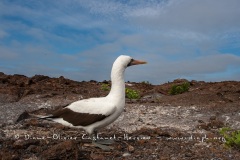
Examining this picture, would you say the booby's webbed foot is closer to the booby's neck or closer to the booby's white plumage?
the booby's white plumage

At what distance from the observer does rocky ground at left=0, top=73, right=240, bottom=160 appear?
7121mm

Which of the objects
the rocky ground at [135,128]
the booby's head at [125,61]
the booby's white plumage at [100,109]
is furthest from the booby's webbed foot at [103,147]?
the booby's head at [125,61]

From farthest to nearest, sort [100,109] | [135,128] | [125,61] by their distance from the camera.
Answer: [135,128] < [125,61] < [100,109]

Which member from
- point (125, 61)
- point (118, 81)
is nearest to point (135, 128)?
point (118, 81)

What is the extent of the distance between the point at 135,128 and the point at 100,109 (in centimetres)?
268

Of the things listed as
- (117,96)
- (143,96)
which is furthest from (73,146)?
(143,96)

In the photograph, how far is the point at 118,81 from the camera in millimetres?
7531

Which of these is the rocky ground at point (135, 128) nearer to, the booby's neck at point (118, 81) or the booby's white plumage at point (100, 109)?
the booby's white plumage at point (100, 109)

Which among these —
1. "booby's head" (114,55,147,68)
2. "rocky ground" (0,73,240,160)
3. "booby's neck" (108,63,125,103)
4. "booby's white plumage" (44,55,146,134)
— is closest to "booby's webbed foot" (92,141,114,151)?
"rocky ground" (0,73,240,160)

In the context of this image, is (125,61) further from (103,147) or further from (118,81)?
(103,147)

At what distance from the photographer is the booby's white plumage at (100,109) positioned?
23.6 ft

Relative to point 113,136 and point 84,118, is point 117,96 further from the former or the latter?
point 113,136

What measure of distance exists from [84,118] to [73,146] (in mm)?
709

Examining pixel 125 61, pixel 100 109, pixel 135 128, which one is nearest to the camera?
pixel 100 109
